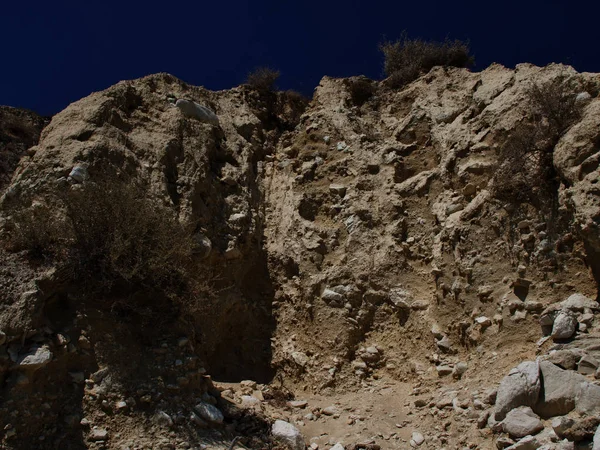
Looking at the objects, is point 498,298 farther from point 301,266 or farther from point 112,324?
point 112,324

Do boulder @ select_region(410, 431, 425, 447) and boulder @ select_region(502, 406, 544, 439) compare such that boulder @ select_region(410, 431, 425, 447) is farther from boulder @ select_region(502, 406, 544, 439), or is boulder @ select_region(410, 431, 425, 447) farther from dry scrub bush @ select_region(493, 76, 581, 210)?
dry scrub bush @ select_region(493, 76, 581, 210)

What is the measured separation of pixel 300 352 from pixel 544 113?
421 cm

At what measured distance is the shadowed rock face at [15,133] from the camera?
29.4 ft

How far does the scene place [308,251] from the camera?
7.38m

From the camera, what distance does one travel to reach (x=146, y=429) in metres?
4.66

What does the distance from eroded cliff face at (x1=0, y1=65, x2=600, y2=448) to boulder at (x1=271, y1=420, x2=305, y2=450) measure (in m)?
0.15

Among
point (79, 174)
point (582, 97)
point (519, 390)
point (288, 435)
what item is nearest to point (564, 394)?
point (519, 390)

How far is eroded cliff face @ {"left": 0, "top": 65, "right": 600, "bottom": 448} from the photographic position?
4.93 metres

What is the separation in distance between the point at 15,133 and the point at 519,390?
30.5ft

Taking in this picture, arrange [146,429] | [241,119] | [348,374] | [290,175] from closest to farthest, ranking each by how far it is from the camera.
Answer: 1. [146,429]
2. [348,374]
3. [290,175]
4. [241,119]

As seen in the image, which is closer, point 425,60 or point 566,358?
point 566,358

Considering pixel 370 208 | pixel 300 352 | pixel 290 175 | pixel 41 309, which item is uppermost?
pixel 290 175

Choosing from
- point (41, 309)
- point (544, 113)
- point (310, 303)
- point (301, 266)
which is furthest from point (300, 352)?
point (544, 113)

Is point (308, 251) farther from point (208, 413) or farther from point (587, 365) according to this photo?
point (587, 365)
